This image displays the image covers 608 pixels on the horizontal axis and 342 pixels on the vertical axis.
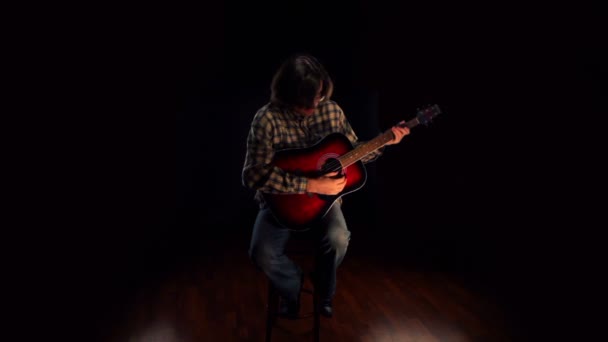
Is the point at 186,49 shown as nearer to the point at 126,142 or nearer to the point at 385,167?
the point at 126,142

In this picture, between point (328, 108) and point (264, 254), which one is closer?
point (264, 254)

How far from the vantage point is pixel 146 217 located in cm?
353

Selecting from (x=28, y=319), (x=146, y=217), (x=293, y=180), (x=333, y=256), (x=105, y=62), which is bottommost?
(x=28, y=319)

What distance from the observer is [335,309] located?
2422 millimetres

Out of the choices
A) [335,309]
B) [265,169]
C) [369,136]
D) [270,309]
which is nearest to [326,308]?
[335,309]

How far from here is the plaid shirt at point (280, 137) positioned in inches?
70.7

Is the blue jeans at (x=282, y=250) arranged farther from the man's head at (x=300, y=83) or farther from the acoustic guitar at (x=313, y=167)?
the man's head at (x=300, y=83)

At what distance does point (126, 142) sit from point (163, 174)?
1.69 feet

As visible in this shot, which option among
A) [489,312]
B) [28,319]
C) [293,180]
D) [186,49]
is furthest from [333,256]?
[186,49]

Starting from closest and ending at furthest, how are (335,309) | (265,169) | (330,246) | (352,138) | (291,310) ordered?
(265,169), (330,246), (291,310), (352,138), (335,309)

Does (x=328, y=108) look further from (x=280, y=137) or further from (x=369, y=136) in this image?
(x=369, y=136)

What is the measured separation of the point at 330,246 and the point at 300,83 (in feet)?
2.77

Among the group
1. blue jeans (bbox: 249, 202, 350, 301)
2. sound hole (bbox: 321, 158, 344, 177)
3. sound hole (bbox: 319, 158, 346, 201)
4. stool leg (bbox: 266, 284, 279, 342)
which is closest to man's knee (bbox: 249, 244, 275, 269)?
blue jeans (bbox: 249, 202, 350, 301)

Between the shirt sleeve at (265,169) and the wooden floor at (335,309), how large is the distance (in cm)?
93
